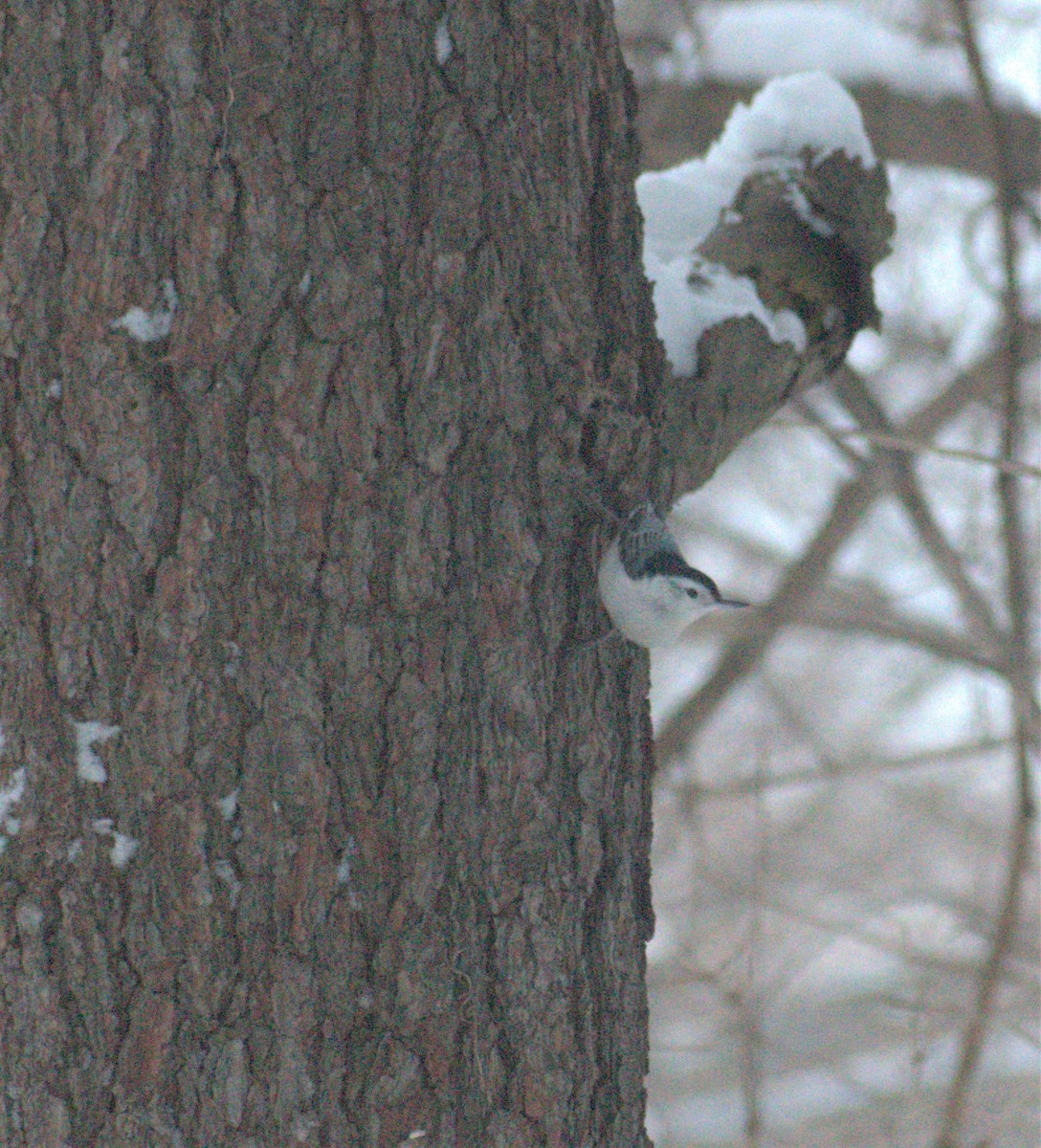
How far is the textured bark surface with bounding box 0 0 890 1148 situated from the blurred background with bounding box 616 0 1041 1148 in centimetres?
89

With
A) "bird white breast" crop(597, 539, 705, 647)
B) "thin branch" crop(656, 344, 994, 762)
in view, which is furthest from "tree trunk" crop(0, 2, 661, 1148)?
"thin branch" crop(656, 344, 994, 762)

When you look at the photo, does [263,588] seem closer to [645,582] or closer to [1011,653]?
[645,582]

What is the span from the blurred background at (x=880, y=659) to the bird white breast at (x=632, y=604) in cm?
57

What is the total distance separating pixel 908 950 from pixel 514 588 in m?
2.16

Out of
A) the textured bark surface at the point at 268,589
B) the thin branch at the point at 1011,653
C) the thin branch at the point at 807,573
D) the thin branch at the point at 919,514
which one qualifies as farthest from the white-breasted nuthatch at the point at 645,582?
the thin branch at the point at 807,573

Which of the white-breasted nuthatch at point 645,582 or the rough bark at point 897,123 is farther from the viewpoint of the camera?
the rough bark at point 897,123

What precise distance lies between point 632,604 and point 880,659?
824 centimetres

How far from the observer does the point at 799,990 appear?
8461 mm

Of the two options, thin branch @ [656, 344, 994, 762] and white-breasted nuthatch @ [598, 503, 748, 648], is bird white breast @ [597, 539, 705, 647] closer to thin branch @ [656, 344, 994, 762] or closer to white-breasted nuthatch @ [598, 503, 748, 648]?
white-breasted nuthatch @ [598, 503, 748, 648]

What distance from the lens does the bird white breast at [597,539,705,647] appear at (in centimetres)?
147

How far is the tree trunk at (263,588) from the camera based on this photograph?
1238 millimetres

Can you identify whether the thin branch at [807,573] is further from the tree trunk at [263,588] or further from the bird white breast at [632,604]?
the tree trunk at [263,588]

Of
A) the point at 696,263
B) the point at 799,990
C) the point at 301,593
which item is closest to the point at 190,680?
the point at 301,593

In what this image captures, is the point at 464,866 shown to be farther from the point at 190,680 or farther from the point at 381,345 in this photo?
the point at 381,345
